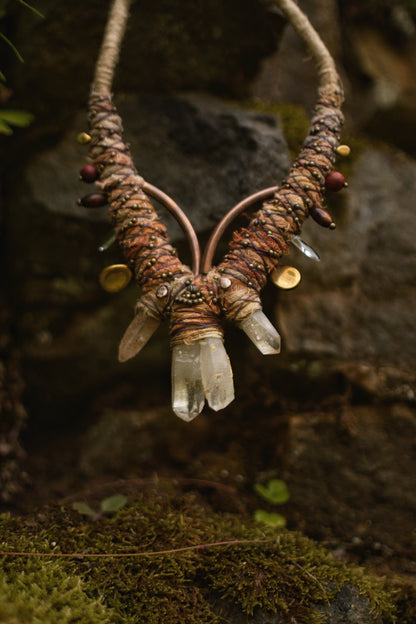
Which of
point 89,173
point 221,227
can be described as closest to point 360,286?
point 221,227

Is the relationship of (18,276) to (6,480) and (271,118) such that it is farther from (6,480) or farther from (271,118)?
(271,118)

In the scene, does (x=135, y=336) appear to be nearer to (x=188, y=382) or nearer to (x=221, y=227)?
(x=188, y=382)

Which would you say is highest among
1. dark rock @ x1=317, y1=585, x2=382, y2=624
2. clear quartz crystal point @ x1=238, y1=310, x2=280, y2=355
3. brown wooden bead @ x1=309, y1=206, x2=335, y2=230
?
brown wooden bead @ x1=309, y1=206, x2=335, y2=230

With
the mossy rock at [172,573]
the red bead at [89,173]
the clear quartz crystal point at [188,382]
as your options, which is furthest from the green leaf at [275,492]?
the red bead at [89,173]

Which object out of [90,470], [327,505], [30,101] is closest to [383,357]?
[327,505]

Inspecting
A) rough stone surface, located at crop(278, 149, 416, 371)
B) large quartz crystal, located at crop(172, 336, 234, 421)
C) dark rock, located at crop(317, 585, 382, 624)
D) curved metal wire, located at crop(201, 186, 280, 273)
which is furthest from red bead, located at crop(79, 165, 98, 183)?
dark rock, located at crop(317, 585, 382, 624)

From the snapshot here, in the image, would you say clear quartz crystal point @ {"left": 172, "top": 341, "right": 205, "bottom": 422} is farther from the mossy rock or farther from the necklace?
the mossy rock

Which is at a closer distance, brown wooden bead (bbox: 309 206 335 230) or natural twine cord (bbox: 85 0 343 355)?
natural twine cord (bbox: 85 0 343 355)
